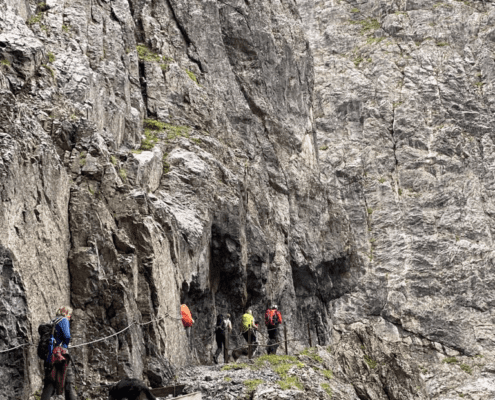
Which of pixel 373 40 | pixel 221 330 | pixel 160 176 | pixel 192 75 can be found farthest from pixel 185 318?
pixel 373 40

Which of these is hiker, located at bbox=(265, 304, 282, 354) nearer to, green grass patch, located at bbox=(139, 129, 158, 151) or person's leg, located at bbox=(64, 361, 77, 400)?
green grass patch, located at bbox=(139, 129, 158, 151)

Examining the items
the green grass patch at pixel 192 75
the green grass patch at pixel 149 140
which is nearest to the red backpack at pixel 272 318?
the green grass patch at pixel 149 140

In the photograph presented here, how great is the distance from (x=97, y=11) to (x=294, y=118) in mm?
18708

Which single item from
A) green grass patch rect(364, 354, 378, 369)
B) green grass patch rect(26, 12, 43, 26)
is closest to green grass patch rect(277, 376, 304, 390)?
green grass patch rect(364, 354, 378, 369)

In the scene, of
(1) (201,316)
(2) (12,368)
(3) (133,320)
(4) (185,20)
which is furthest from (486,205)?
(2) (12,368)

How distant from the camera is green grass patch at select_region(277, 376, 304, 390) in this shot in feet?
62.9

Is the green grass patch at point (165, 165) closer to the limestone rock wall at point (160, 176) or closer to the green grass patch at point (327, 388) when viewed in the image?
the limestone rock wall at point (160, 176)

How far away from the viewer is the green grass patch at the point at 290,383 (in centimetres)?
1918

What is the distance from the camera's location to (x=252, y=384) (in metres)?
19.0

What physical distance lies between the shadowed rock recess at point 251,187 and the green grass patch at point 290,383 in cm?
17

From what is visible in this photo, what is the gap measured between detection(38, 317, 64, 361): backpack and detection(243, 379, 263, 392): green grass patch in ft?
21.1

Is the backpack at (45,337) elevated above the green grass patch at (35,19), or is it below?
below

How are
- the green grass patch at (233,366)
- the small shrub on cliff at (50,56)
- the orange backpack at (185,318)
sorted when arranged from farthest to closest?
1. the small shrub on cliff at (50,56)
2. the orange backpack at (185,318)
3. the green grass patch at (233,366)

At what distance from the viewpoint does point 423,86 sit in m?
76.2
